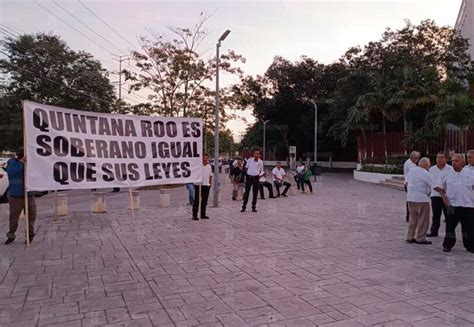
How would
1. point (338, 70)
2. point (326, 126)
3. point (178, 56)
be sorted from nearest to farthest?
1. point (178, 56)
2. point (338, 70)
3. point (326, 126)

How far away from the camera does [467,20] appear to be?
37344 millimetres

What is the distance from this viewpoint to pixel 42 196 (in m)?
17.7

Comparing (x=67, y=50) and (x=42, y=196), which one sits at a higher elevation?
(x=67, y=50)

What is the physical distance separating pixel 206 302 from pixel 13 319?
6.49 ft

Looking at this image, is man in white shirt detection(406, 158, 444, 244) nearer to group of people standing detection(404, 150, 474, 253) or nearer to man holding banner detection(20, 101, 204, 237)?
group of people standing detection(404, 150, 474, 253)

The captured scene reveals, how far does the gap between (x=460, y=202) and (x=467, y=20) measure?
1474 inches

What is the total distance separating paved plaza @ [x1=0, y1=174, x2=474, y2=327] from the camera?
426cm

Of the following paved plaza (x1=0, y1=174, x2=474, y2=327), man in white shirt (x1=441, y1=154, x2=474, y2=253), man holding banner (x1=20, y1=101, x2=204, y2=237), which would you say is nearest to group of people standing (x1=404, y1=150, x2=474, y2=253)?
man in white shirt (x1=441, y1=154, x2=474, y2=253)

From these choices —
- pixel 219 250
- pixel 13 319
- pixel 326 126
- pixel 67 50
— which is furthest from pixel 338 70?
pixel 13 319

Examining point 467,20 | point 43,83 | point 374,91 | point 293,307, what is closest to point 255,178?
point 293,307

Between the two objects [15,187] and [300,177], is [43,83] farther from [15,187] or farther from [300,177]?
[15,187]

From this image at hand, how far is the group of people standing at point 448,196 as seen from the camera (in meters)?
7.00

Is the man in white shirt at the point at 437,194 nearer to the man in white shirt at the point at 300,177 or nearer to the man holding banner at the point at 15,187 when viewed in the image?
the man holding banner at the point at 15,187

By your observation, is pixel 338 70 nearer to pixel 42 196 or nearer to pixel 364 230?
pixel 42 196
